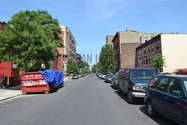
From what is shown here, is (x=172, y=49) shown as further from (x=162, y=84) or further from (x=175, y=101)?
(x=175, y=101)

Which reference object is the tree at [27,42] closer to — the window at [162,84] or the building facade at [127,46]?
the window at [162,84]

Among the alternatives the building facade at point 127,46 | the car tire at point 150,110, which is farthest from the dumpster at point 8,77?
the building facade at point 127,46

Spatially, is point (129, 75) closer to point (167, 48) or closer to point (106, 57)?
point (167, 48)

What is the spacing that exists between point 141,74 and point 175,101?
785 centimetres

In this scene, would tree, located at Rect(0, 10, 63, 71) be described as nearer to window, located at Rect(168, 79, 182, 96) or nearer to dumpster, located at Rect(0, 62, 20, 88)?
dumpster, located at Rect(0, 62, 20, 88)

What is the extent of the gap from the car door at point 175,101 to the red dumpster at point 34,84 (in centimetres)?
1624

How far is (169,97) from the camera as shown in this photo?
821 centimetres

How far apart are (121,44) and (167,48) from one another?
40198 millimetres

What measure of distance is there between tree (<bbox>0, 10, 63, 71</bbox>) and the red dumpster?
4.08 metres

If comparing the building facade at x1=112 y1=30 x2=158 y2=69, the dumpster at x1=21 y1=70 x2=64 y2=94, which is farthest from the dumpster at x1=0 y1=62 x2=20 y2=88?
the building facade at x1=112 y1=30 x2=158 y2=69

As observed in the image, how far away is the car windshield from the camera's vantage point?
15135 mm

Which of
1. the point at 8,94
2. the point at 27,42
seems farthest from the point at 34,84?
the point at 27,42

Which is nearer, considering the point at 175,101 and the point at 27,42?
the point at 175,101

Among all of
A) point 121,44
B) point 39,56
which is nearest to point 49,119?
point 39,56
